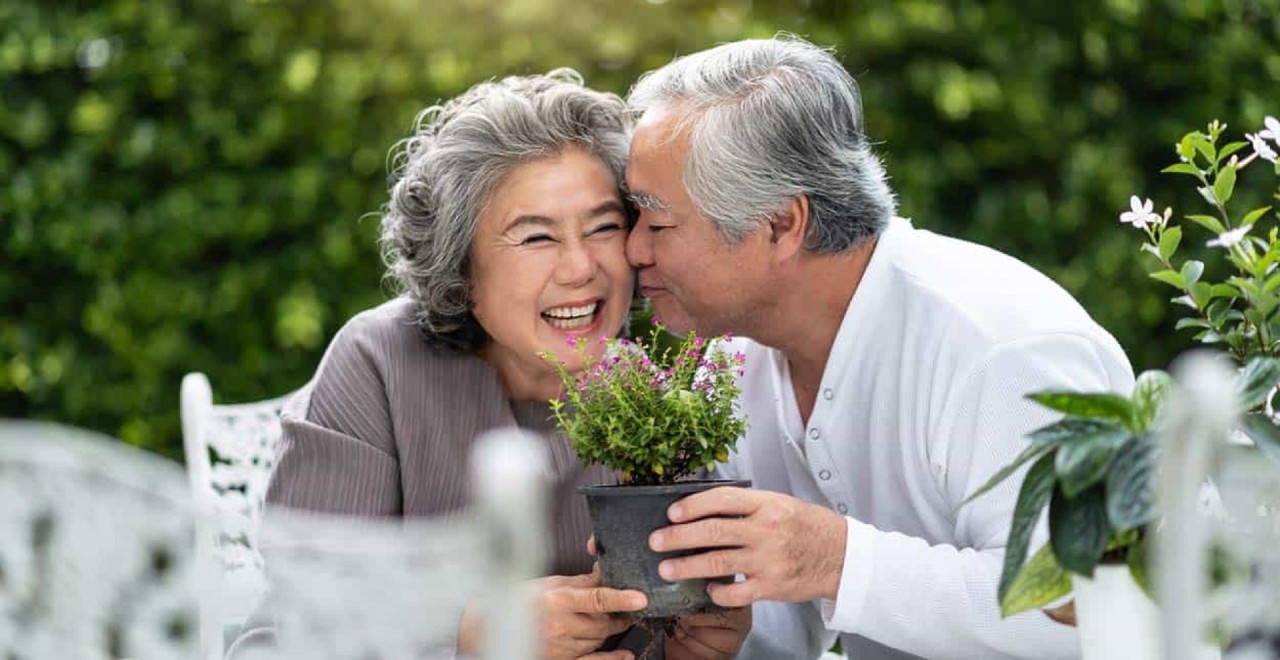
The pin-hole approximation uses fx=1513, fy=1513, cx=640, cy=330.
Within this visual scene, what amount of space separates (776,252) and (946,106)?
1.89 meters

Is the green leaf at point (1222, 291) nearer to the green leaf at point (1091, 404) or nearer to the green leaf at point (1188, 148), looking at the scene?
the green leaf at point (1188, 148)

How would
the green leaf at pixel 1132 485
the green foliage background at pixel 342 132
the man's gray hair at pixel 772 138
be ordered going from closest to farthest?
the green leaf at pixel 1132 485
the man's gray hair at pixel 772 138
the green foliage background at pixel 342 132

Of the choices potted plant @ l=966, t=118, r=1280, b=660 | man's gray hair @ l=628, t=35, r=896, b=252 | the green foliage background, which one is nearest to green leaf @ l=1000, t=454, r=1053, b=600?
potted plant @ l=966, t=118, r=1280, b=660

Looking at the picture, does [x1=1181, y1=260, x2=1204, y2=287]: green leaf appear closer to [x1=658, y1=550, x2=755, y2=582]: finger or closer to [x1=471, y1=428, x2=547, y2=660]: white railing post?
[x1=658, y1=550, x2=755, y2=582]: finger

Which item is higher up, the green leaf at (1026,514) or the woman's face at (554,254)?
the woman's face at (554,254)

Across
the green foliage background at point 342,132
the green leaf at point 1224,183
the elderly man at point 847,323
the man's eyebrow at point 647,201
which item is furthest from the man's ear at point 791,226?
the green foliage background at point 342,132

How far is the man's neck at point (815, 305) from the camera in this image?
2.46 m

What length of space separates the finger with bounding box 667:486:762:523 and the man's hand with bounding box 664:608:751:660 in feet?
1.06

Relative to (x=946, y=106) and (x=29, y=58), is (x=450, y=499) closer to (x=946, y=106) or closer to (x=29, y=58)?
(x=946, y=106)

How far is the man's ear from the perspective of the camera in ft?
7.90

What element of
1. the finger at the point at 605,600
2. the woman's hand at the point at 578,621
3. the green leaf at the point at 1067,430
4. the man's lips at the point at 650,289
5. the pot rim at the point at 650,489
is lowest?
the woman's hand at the point at 578,621

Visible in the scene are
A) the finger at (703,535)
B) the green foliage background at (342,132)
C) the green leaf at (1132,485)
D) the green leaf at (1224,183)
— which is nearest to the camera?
the green leaf at (1132,485)

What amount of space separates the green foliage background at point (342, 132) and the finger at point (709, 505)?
255cm

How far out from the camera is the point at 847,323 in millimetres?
2396
